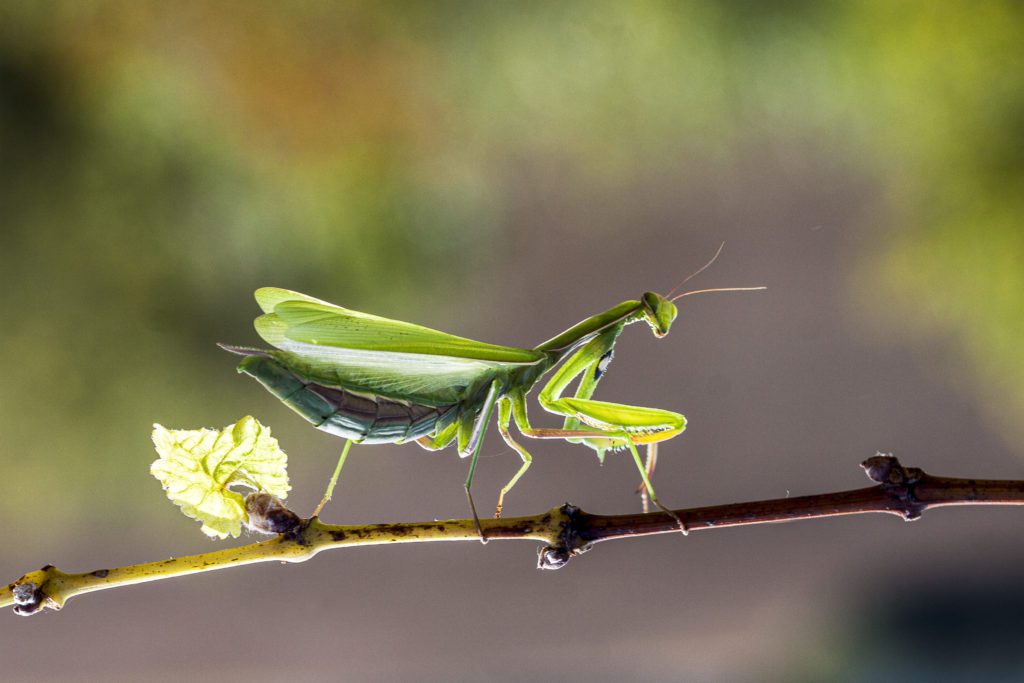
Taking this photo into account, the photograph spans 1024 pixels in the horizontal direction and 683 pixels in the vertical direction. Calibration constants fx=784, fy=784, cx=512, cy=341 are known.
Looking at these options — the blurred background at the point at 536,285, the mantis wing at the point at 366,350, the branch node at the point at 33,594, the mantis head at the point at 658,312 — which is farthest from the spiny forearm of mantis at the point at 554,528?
the blurred background at the point at 536,285

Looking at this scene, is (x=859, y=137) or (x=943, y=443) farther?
(x=943, y=443)

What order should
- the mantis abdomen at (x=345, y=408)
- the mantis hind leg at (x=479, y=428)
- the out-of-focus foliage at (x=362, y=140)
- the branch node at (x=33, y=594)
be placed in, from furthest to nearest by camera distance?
the out-of-focus foliage at (x=362, y=140) → the mantis hind leg at (x=479, y=428) → the mantis abdomen at (x=345, y=408) → the branch node at (x=33, y=594)

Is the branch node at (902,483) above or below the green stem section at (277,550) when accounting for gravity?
above

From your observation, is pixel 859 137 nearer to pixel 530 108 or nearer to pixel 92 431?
pixel 530 108

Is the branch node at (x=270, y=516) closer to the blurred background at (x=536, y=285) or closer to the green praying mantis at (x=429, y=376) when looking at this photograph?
the green praying mantis at (x=429, y=376)

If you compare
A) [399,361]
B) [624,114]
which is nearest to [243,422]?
[399,361]

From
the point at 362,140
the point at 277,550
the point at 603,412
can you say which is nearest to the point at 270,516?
the point at 277,550
